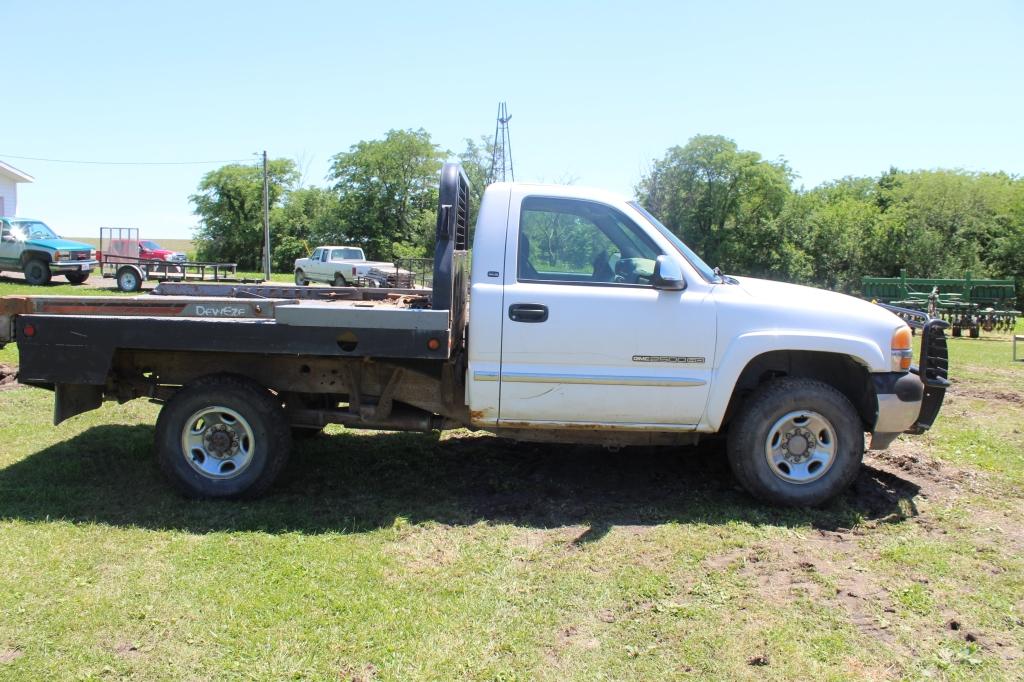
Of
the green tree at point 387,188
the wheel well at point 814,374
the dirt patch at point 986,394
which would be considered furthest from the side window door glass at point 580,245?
the green tree at point 387,188

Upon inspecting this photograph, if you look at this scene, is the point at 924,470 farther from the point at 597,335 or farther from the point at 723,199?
the point at 723,199

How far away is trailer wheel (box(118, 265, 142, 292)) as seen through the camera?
2221cm

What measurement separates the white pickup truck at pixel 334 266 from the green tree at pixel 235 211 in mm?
23927

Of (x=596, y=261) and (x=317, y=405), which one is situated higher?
(x=596, y=261)

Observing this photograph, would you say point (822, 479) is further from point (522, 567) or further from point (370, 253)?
point (370, 253)

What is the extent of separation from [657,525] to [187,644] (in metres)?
2.76

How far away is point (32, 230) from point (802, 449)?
25.4m

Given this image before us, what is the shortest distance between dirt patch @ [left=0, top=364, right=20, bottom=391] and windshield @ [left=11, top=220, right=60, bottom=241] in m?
17.7

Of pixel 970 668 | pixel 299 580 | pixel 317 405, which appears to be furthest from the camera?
pixel 317 405

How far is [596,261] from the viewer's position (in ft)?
16.7

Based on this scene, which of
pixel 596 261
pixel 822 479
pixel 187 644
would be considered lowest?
pixel 187 644

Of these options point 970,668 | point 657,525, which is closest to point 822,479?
point 657,525

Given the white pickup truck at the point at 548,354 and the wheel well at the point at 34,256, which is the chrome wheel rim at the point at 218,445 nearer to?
the white pickup truck at the point at 548,354

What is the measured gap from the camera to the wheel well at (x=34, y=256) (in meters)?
23.2
